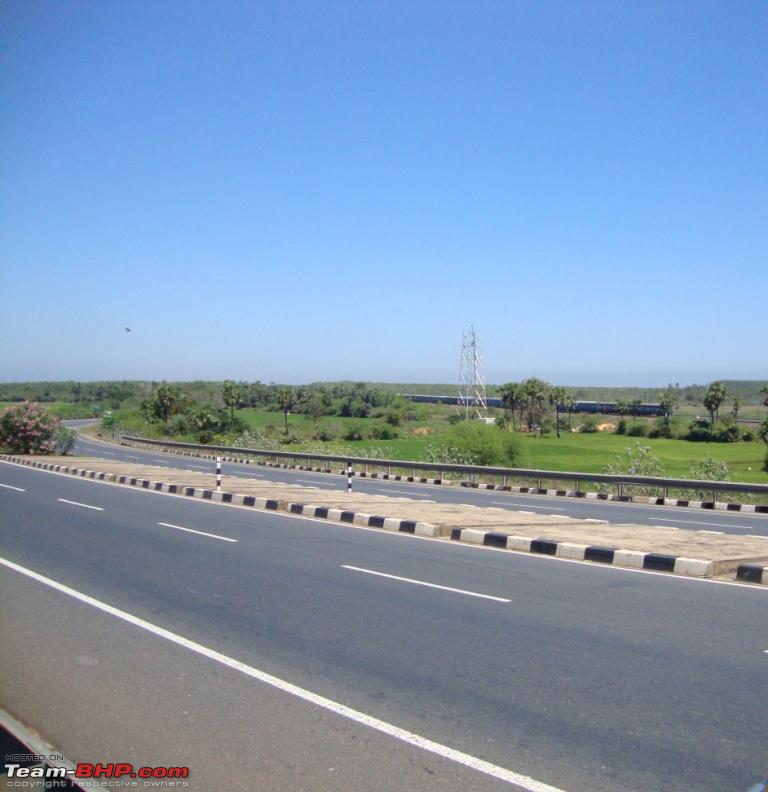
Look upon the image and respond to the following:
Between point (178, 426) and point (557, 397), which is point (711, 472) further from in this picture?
point (557, 397)

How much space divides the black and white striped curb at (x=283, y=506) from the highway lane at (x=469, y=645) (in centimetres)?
169

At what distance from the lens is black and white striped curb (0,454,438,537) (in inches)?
617

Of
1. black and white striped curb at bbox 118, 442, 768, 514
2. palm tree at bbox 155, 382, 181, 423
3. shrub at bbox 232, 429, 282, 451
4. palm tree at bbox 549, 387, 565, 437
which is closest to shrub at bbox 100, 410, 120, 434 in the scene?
palm tree at bbox 155, 382, 181, 423

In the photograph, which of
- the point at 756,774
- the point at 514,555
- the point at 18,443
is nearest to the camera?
the point at 756,774

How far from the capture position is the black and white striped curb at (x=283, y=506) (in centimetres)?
1566

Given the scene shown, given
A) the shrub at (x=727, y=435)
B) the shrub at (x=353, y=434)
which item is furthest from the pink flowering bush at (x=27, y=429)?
the shrub at (x=727, y=435)

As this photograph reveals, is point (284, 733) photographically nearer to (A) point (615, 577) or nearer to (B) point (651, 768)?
(B) point (651, 768)

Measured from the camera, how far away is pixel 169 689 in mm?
6223

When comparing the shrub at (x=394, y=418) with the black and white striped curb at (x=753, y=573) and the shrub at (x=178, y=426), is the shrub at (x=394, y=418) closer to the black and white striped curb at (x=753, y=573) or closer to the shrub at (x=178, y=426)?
the shrub at (x=178, y=426)

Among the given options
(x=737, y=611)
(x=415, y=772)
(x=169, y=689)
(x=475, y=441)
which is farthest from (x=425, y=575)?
(x=475, y=441)

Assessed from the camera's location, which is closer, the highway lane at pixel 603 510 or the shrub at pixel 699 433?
the highway lane at pixel 603 510

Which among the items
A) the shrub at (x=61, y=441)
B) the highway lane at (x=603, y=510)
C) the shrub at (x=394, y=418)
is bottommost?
the shrub at (x=394, y=418)

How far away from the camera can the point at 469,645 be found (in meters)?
7.49

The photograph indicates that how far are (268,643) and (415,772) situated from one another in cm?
298
